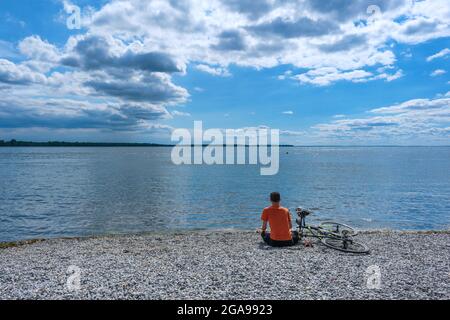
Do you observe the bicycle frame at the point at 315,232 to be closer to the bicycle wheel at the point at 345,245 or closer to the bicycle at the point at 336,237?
the bicycle at the point at 336,237

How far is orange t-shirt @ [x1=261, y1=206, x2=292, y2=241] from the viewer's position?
1246 centimetres

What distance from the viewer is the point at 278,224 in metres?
12.8

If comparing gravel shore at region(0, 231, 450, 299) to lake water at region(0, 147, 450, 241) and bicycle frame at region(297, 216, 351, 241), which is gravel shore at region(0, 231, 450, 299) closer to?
bicycle frame at region(297, 216, 351, 241)

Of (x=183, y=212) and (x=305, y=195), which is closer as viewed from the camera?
(x=183, y=212)

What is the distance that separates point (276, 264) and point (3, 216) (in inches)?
1020

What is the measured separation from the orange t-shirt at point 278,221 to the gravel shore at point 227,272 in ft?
1.85

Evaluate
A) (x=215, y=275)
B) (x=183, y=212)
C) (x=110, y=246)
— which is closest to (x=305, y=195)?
(x=183, y=212)

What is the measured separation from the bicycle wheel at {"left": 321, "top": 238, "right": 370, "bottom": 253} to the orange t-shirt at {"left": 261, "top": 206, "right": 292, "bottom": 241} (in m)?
1.73

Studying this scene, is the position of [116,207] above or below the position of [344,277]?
below

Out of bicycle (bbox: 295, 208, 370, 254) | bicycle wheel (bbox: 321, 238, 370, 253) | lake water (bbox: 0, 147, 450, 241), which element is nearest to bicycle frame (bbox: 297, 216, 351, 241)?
bicycle (bbox: 295, 208, 370, 254)

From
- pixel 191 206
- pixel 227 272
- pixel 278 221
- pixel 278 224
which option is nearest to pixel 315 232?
pixel 278 224
